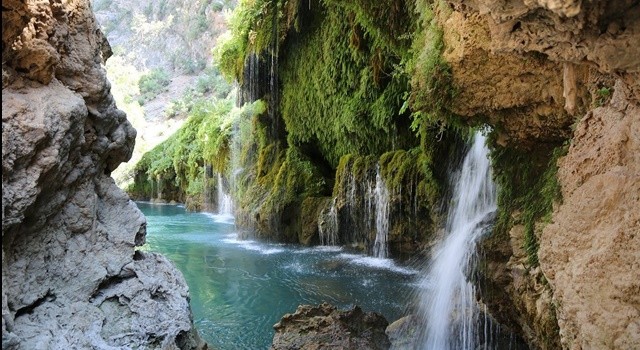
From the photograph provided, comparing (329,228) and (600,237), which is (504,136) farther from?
(329,228)

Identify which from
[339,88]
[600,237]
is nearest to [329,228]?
[339,88]

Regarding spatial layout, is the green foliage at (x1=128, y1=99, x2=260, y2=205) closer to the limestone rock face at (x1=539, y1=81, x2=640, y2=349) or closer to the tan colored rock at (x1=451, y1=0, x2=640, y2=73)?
the limestone rock face at (x1=539, y1=81, x2=640, y2=349)

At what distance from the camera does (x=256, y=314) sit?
7664 millimetres

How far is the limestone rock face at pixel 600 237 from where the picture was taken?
121 inches

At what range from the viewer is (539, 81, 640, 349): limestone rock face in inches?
121

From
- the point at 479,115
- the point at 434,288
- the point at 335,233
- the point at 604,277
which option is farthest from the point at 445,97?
the point at 335,233

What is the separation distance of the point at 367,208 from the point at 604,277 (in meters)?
8.48

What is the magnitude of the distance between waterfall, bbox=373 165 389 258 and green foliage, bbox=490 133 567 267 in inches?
192

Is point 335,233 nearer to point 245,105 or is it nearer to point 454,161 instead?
point 454,161

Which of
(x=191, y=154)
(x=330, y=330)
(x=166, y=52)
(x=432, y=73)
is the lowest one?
(x=330, y=330)

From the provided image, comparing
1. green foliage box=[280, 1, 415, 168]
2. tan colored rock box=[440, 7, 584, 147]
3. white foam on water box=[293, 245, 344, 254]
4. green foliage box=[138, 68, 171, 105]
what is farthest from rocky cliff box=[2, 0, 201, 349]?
green foliage box=[138, 68, 171, 105]

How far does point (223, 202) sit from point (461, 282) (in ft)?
54.1

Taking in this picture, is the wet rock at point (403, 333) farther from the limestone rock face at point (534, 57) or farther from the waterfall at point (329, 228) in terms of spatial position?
the waterfall at point (329, 228)

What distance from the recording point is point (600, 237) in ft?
10.9
